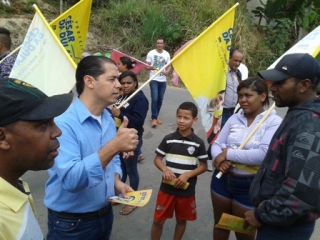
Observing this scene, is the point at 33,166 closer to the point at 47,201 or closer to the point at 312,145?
the point at 47,201

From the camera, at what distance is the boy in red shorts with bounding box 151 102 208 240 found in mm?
3182

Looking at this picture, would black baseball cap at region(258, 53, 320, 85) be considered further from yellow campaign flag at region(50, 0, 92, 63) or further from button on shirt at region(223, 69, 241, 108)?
button on shirt at region(223, 69, 241, 108)

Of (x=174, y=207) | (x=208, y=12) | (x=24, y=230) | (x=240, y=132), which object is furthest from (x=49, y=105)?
(x=208, y=12)

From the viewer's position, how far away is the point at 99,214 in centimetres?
224

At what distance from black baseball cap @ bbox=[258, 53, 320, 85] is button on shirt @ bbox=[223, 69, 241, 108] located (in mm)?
2800

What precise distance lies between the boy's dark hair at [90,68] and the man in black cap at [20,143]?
0.83 meters

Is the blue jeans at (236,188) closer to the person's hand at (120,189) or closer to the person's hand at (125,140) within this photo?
the person's hand at (120,189)

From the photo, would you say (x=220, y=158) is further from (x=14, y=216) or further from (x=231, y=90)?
(x=231, y=90)

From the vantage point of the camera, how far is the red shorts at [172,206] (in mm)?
3227

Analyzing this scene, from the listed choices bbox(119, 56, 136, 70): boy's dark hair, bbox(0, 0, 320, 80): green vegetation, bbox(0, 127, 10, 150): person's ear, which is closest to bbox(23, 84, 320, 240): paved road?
bbox(119, 56, 136, 70): boy's dark hair

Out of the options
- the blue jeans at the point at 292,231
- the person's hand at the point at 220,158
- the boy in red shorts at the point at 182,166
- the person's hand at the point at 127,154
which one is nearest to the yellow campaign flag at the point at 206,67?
the boy in red shorts at the point at 182,166

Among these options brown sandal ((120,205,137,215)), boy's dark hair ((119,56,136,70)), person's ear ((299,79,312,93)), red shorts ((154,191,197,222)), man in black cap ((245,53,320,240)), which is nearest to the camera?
man in black cap ((245,53,320,240))

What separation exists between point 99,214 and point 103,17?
13.9 metres

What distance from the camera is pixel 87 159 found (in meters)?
1.91
